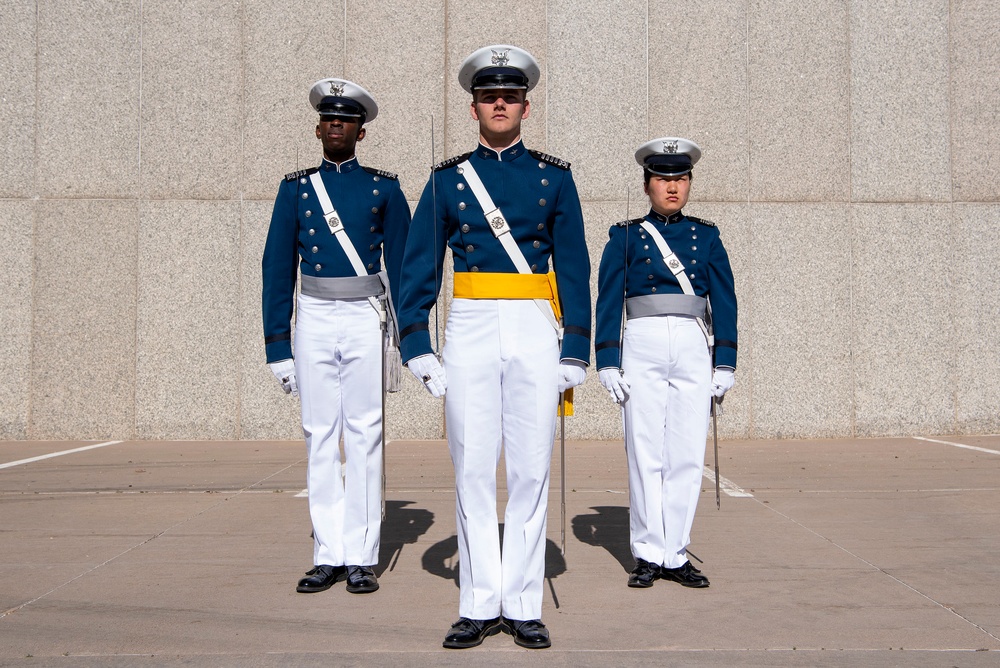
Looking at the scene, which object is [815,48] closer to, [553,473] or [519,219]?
[553,473]

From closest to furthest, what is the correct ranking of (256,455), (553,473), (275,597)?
(275,597) → (553,473) → (256,455)

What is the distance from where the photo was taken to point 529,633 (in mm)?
3721

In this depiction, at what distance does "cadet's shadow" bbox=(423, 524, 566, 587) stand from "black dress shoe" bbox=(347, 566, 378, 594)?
1.28ft

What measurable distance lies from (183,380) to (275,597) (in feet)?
21.7

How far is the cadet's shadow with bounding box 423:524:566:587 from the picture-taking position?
16.1ft

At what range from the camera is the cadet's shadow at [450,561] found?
4918mm

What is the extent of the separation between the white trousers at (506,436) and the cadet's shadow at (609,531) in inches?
53.3

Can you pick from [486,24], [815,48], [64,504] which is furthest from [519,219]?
[815,48]

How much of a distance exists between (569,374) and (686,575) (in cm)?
142

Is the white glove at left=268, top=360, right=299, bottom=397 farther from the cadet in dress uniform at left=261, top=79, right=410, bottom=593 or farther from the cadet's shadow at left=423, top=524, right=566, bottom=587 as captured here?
the cadet's shadow at left=423, top=524, right=566, bottom=587

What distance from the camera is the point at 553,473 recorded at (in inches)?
330

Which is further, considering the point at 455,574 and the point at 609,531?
the point at 609,531

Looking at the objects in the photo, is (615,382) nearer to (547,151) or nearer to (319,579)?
(319,579)

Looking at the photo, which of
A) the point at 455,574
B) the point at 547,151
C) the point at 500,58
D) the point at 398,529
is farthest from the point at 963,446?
the point at 500,58
